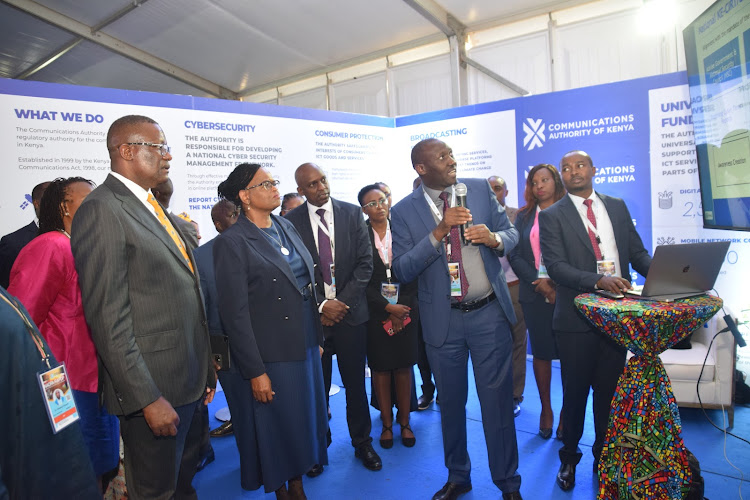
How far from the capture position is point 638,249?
2631 mm

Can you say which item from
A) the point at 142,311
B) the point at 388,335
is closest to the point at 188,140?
the point at 388,335

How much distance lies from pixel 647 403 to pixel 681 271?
1.87 feet

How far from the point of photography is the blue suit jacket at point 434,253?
232 cm

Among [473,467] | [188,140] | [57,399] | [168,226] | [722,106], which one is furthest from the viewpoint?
[188,140]

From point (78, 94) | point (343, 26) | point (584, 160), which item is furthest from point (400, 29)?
point (584, 160)

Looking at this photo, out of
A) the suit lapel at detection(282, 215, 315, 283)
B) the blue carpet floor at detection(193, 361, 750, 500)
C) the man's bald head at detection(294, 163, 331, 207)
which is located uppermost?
the man's bald head at detection(294, 163, 331, 207)

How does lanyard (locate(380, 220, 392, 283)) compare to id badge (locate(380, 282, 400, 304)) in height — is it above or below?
above

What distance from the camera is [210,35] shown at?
7.70 meters

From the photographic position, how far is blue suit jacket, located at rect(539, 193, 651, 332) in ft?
8.23

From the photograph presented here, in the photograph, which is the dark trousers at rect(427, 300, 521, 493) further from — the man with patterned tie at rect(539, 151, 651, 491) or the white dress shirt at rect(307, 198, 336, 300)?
the white dress shirt at rect(307, 198, 336, 300)

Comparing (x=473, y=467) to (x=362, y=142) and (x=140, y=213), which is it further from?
(x=362, y=142)

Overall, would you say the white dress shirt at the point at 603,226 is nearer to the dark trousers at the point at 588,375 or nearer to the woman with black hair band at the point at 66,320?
the dark trousers at the point at 588,375

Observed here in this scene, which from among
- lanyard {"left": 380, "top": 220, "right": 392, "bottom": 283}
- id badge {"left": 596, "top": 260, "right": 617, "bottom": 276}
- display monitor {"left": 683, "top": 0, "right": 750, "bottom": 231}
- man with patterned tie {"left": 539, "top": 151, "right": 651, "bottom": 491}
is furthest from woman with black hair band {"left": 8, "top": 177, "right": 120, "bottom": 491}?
display monitor {"left": 683, "top": 0, "right": 750, "bottom": 231}

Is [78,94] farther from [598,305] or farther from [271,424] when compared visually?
[598,305]
